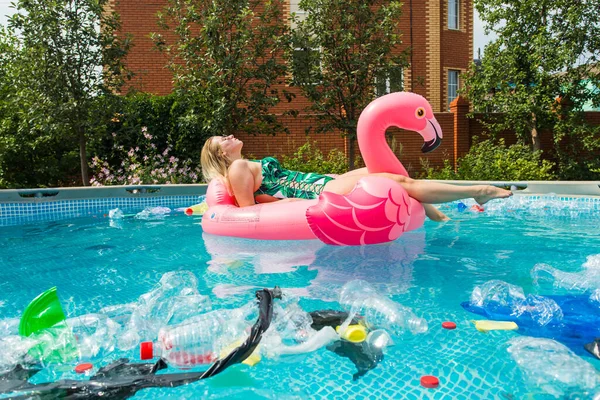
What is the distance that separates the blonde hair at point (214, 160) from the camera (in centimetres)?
586

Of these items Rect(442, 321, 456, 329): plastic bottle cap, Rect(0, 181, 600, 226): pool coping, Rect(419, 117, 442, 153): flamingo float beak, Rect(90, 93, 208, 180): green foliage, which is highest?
Rect(90, 93, 208, 180): green foliage

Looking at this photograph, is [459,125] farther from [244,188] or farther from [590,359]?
[590,359]

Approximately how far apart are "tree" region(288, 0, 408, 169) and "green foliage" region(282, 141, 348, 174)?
0.81 meters

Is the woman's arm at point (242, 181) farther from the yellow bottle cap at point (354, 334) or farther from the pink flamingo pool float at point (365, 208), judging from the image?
the yellow bottle cap at point (354, 334)

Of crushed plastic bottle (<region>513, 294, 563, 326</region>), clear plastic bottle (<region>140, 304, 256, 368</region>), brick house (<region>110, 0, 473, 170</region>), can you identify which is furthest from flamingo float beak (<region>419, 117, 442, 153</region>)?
brick house (<region>110, 0, 473, 170</region>)

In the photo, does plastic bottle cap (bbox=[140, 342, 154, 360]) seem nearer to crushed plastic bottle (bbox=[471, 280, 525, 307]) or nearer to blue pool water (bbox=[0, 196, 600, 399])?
blue pool water (bbox=[0, 196, 600, 399])

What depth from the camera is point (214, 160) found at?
5.95 meters

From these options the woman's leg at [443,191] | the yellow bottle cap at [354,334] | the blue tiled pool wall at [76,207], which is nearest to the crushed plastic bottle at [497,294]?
the yellow bottle cap at [354,334]

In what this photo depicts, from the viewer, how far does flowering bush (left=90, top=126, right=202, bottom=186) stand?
10.2 metres

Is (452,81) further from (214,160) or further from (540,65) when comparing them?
(214,160)

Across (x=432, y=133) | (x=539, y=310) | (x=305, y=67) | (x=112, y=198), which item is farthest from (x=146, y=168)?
(x=539, y=310)

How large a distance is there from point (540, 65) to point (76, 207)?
34.0ft

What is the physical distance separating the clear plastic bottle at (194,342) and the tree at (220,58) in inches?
316

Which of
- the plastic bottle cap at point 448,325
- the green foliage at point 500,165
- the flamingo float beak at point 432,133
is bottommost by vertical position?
the plastic bottle cap at point 448,325
